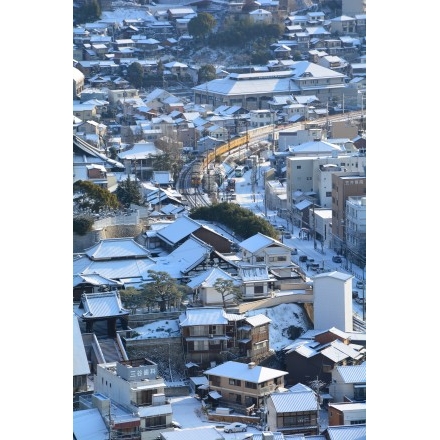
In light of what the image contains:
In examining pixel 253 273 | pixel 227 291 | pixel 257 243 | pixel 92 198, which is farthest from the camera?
pixel 92 198

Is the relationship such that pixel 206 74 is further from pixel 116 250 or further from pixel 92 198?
pixel 116 250

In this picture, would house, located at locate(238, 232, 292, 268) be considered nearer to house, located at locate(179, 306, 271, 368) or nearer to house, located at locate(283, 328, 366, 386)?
house, located at locate(179, 306, 271, 368)

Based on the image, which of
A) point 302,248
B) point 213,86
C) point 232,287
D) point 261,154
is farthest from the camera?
point 213,86

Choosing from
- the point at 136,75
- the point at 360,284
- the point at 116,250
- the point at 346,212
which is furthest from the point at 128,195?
the point at 136,75

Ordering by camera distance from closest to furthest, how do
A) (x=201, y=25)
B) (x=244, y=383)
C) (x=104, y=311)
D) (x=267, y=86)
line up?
(x=244, y=383) < (x=104, y=311) < (x=267, y=86) < (x=201, y=25)

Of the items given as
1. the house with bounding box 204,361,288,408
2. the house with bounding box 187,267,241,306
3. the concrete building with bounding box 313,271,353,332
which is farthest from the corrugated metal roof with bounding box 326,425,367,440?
the house with bounding box 187,267,241,306

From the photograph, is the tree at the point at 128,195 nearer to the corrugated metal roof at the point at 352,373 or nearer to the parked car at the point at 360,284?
the parked car at the point at 360,284

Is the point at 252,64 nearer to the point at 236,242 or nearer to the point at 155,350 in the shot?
the point at 236,242
